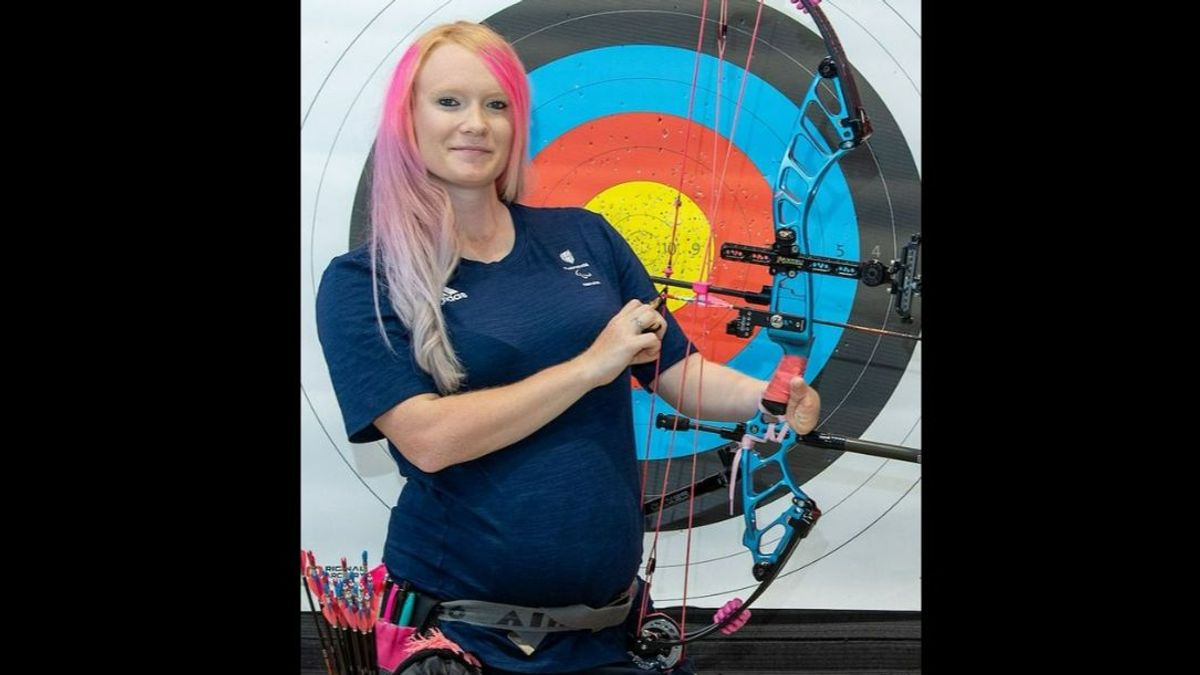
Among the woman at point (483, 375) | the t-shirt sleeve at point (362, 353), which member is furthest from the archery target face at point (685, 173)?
the t-shirt sleeve at point (362, 353)

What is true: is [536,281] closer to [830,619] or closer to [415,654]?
[415,654]

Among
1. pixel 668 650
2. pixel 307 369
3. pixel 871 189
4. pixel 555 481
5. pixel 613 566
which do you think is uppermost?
pixel 871 189

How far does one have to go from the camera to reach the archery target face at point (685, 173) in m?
1.81

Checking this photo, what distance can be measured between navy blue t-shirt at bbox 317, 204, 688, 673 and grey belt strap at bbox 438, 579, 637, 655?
0.01 metres

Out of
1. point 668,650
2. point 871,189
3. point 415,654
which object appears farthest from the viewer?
point 871,189

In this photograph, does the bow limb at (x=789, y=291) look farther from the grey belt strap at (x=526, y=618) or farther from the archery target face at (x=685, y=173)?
the grey belt strap at (x=526, y=618)

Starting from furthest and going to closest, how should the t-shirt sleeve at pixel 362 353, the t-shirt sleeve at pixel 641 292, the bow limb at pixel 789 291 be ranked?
the bow limb at pixel 789 291, the t-shirt sleeve at pixel 641 292, the t-shirt sleeve at pixel 362 353

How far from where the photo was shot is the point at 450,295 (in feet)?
4.85

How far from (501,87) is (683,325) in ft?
1.73

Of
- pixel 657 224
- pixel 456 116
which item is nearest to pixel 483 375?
pixel 456 116

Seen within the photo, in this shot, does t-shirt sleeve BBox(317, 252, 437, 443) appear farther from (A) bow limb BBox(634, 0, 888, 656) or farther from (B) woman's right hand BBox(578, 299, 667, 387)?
(A) bow limb BBox(634, 0, 888, 656)

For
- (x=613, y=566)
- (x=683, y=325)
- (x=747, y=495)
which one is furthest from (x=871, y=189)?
(x=613, y=566)

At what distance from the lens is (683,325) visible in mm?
1833

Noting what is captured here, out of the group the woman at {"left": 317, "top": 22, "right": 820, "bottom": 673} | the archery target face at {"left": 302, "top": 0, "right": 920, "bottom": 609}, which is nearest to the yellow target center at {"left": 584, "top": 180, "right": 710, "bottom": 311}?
the archery target face at {"left": 302, "top": 0, "right": 920, "bottom": 609}
